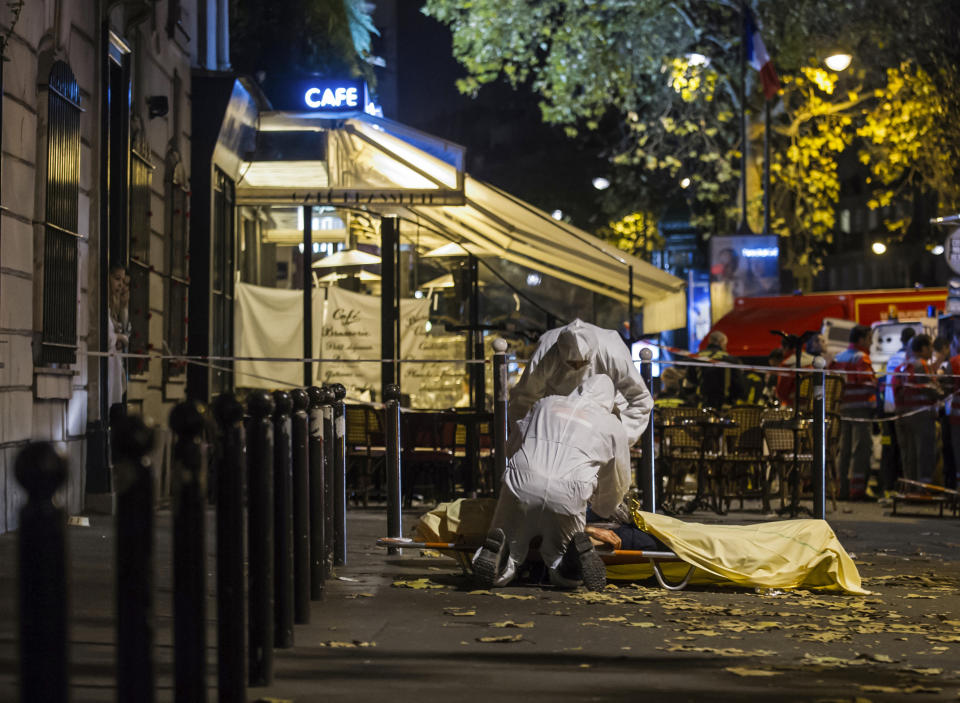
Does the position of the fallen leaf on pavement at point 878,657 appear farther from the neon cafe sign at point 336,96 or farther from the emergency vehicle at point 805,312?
the emergency vehicle at point 805,312

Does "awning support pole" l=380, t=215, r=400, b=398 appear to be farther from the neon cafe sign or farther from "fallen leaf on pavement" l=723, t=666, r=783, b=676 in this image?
"fallen leaf on pavement" l=723, t=666, r=783, b=676

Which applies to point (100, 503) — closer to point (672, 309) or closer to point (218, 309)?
point (218, 309)

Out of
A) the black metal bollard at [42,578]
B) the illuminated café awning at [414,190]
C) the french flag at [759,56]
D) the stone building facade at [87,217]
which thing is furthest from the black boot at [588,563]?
the french flag at [759,56]

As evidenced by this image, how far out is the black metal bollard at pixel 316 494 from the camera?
7191 mm

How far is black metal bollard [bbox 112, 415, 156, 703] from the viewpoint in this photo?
314 centimetres

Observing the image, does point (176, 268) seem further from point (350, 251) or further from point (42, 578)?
point (42, 578)

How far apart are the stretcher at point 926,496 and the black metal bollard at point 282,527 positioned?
10.0 metres

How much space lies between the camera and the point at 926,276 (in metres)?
83.8

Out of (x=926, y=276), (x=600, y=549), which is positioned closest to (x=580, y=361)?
(x=600, y=549)

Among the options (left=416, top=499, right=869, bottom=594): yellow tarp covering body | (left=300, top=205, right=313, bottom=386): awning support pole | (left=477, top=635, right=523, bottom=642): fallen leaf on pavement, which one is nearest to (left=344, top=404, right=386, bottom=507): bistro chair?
(left=300, top=205, right=313, bottom=386): awning support pole

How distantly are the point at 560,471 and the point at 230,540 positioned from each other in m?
3.86

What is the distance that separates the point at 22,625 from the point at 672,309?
17108 millimetres

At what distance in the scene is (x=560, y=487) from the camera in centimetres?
809

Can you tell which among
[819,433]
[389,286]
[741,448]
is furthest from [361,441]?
[819,433]
